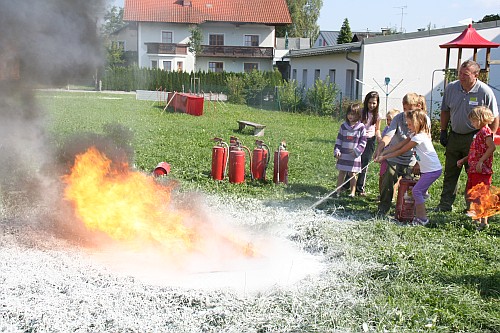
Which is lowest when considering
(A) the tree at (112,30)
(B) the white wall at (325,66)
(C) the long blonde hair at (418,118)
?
(C) the long blonde hair at (418,118)

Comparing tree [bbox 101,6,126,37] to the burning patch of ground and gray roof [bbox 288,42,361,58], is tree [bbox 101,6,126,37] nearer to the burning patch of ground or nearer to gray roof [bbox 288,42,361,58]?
the burning patch of ground

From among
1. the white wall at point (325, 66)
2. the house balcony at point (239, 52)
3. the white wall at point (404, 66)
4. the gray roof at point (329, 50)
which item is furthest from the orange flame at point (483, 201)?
the house balcony at point (239, 52)

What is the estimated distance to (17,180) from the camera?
7465 millimetres

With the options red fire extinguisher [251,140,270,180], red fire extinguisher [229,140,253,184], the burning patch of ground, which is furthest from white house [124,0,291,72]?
the burning patch of ground

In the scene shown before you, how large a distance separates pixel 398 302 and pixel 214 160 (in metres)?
5.50

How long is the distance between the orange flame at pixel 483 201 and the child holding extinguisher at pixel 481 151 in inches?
4.4

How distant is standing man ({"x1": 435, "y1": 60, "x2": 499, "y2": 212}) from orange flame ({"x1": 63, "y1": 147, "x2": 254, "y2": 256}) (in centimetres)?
370

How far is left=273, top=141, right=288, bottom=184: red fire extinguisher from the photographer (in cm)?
941

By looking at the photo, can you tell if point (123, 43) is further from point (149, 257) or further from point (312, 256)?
point (312, 256)

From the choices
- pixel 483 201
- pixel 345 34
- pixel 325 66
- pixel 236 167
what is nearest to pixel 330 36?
pixel 345 34

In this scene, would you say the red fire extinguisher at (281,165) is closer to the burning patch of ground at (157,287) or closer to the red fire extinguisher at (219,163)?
the red fire extinguisher at (219,163)

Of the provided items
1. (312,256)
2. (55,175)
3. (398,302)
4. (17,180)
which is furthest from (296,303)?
(17,180)

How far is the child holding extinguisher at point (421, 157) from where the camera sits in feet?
23.6

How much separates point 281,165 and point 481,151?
3344 mm
